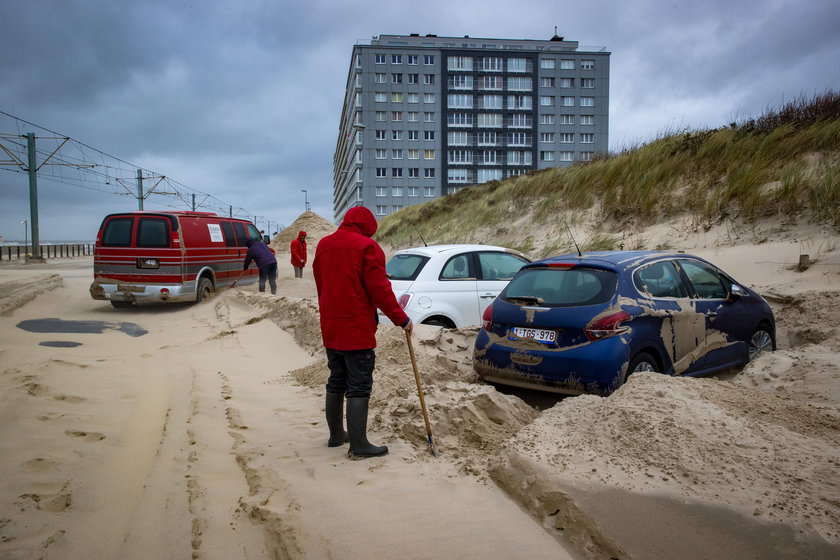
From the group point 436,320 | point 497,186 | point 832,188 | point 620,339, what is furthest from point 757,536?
point 497,186

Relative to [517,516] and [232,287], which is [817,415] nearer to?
[517,516]

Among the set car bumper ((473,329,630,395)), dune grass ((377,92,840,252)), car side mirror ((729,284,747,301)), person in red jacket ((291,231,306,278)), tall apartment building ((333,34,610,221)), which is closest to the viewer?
car bumper ((473,329,630,395))

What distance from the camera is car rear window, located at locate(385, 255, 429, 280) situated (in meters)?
7.64

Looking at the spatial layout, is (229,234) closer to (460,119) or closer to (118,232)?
(118,232)

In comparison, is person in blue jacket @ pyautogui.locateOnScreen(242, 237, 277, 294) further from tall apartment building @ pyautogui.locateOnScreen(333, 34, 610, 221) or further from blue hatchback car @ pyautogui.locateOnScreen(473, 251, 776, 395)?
tall apartment building @ pyautogui.locateOnScreen(333, 34, 610, 221)

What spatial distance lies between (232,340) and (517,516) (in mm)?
7053

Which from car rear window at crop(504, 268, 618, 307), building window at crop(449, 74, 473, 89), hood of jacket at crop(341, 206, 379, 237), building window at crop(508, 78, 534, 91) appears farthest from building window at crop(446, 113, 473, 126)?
hood of jacket at crop(341, 206, 379, 237)

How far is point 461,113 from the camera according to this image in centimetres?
7762

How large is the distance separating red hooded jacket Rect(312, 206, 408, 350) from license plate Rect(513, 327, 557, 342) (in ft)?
5.69

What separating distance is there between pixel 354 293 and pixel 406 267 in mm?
3848

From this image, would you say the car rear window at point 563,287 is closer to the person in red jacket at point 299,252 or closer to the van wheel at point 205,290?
the van wheel at point 205,290

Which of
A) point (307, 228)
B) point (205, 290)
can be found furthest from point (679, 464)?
point (307, 228)

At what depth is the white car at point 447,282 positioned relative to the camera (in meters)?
7.39

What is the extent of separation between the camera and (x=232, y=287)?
47.8ft
